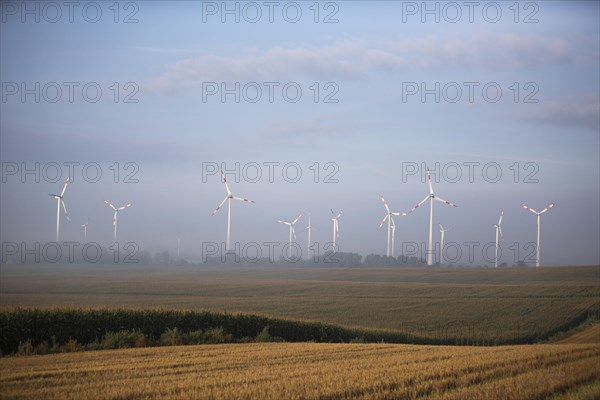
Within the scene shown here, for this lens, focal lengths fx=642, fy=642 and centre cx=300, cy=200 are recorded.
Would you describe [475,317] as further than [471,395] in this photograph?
Yes

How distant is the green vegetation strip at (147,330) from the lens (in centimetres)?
3036

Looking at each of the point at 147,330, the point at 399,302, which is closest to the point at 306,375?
the point at 147,330

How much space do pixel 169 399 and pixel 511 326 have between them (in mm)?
41886

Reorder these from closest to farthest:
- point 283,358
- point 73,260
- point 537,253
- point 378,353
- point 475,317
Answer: point 283,358 < point 378,353 < point 475,317 < point 537,253 < point 73,260

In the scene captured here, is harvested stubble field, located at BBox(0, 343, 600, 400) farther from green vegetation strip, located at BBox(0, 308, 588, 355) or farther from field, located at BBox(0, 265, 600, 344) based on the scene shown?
field, located at BBox(0, 265, 600, 344)

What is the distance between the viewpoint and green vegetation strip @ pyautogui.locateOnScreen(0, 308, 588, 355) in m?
30.4

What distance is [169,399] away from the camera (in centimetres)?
1521

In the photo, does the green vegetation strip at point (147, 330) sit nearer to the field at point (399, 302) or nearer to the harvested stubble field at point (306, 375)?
the field at point (399, 302)

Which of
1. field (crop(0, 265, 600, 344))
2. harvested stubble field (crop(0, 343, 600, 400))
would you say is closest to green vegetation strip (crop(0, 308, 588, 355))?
field (crop(0, 265, 600, 344))

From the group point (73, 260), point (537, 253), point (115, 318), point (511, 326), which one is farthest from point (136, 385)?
point (73, 260)

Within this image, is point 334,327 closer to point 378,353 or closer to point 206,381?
point 378,353

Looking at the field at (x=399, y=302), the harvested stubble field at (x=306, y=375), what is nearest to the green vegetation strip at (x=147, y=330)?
the field at (x=399, y=302)

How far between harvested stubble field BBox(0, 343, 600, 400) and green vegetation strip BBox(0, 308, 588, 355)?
6081 millimetres

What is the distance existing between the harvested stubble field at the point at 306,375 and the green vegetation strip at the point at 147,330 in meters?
6.08
